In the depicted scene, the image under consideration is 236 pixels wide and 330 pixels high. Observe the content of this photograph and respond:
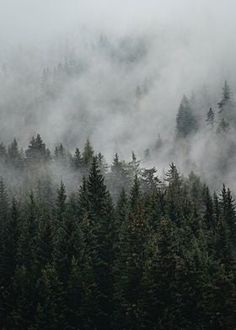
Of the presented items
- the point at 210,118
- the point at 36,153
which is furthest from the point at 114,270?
the point at 210,118

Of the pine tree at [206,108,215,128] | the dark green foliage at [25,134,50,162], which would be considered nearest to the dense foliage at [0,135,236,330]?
the dark green foliage at [25,134,50,162]

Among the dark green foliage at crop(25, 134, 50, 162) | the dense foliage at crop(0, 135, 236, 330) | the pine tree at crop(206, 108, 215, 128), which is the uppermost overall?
the pine tree at crop(206, 108, 215, 128)

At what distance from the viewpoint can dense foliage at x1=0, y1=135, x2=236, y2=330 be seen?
6575 cm

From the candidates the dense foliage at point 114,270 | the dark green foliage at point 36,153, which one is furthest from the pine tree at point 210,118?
the dense foliage at point 114,270

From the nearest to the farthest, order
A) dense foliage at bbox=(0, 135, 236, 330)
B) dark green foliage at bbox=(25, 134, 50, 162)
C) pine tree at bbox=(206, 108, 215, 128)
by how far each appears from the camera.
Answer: dense foliage at bbox=(0, 135, 236, 330), dark green foliage at bbox=(25, 134, 50, 162), pine tree at bbox=(206, 108, 215, 128)

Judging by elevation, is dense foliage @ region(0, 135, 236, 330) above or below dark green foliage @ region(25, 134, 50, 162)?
below

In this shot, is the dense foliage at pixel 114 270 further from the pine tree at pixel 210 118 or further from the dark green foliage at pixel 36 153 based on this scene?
the pine tree at pixel 210 118

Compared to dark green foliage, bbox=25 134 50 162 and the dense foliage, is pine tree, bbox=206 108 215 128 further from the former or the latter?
the dense foliage

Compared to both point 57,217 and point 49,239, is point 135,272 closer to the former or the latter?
point 49,239

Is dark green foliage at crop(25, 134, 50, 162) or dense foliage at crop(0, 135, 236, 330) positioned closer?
dense foliage at crop(0, 135, 236, 330)

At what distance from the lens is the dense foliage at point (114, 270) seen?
65.8 meters

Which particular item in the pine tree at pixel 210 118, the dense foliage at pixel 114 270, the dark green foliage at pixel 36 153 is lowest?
the dense foliage at pixel 114 270

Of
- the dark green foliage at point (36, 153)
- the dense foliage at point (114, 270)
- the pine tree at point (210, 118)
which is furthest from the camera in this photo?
the pine tree at point (210, 118)

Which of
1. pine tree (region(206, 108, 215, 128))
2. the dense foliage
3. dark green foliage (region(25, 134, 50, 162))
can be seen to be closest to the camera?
the dense foliage
